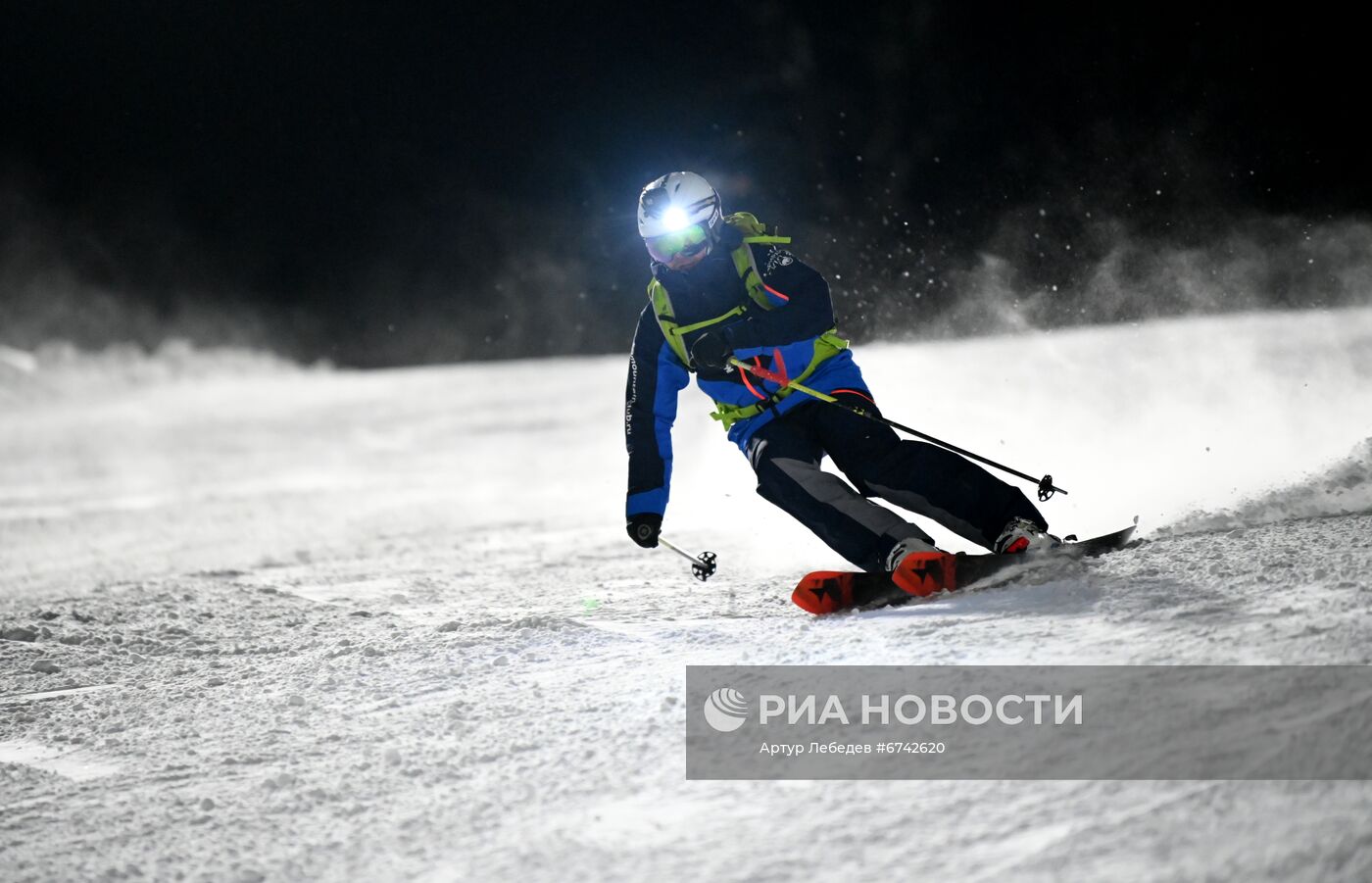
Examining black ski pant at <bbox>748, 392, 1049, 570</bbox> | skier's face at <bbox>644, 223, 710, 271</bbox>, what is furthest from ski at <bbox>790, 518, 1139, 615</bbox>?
skier's face at <bbox>644, 223, 710, 271</bbox>

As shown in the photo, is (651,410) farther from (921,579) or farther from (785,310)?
(921,579)

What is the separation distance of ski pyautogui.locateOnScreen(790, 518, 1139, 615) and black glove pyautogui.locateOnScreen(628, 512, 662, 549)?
74cm

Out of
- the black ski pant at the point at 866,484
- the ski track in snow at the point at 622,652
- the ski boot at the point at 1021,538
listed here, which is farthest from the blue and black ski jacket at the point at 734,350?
the ski boot at the point at 1021,538

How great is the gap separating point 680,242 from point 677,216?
0.10 meters

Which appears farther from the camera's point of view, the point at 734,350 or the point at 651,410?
the point at 651,410

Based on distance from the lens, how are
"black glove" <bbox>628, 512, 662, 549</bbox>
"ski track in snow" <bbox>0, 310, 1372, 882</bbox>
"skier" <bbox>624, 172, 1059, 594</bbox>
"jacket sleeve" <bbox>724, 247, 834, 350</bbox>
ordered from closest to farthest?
"ski track in snow" <bbox>0, 310, 1372, 882</bbox>
"skier" <bbox>624, 172, 1059, 594</bbox>
"jacket sleeve" <bbox>724, 247, 834, 350</bbox>
"black glove" <bbox>628, 512, 662, 549</bbox>

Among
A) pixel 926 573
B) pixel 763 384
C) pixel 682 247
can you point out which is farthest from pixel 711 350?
pixel 926 573

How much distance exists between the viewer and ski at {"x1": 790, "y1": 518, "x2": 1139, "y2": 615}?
377cm

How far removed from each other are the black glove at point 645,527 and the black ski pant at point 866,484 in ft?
1.37

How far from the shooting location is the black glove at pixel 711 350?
13.8ft

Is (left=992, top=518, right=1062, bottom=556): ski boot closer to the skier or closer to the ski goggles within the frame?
the skier

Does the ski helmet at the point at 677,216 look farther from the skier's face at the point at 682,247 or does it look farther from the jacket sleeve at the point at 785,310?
the jacket sleeve at the point at 785,310

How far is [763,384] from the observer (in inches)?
173

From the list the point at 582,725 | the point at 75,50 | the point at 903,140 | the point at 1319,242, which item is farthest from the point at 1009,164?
the point at 75,50
